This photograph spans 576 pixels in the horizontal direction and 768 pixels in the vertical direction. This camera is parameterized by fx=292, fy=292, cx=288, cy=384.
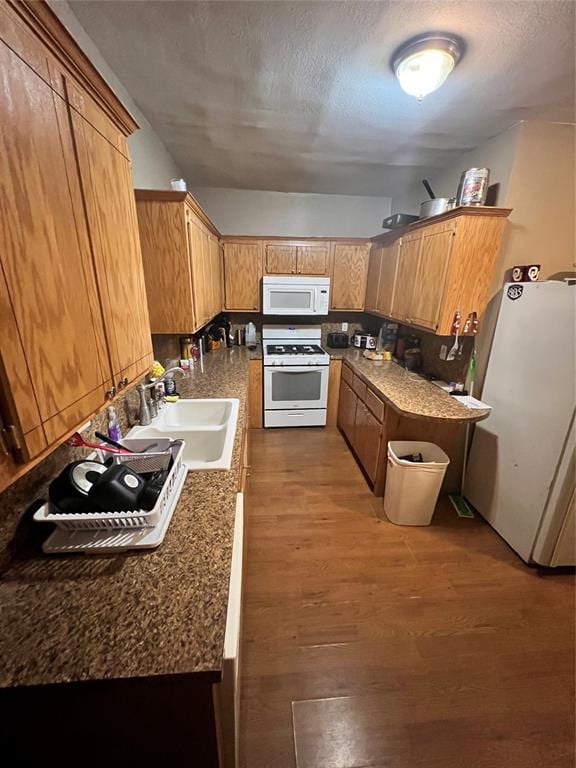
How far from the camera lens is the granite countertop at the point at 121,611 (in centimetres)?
59

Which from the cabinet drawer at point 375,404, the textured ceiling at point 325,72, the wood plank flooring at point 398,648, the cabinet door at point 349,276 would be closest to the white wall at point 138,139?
the textured ceiling at point 325,72

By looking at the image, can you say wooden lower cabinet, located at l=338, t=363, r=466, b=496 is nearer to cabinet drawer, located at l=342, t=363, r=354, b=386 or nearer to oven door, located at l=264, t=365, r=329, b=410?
cabinet drawer, located at l=342, t=363, r=354, b=386

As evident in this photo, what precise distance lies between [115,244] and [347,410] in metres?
2.56

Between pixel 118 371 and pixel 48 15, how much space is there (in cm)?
79

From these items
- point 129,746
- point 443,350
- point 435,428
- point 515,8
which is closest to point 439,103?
point 515,8

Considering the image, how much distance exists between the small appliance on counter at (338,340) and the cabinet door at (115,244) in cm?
273

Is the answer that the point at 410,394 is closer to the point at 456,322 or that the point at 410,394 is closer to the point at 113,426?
the point at 456,322

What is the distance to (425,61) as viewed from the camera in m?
1.27

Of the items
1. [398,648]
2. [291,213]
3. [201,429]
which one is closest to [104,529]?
[201,429]

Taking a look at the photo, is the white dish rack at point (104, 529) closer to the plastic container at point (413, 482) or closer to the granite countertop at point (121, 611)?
the granite countertop at point (121, 611)

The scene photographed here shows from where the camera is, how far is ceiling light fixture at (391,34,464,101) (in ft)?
3.96

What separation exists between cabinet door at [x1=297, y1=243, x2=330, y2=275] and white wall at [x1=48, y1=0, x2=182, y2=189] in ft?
4.71

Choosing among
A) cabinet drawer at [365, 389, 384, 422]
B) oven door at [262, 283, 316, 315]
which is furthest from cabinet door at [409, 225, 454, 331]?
oven door at [262, 283, 316, 315]

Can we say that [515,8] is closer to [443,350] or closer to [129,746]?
[443,350]
